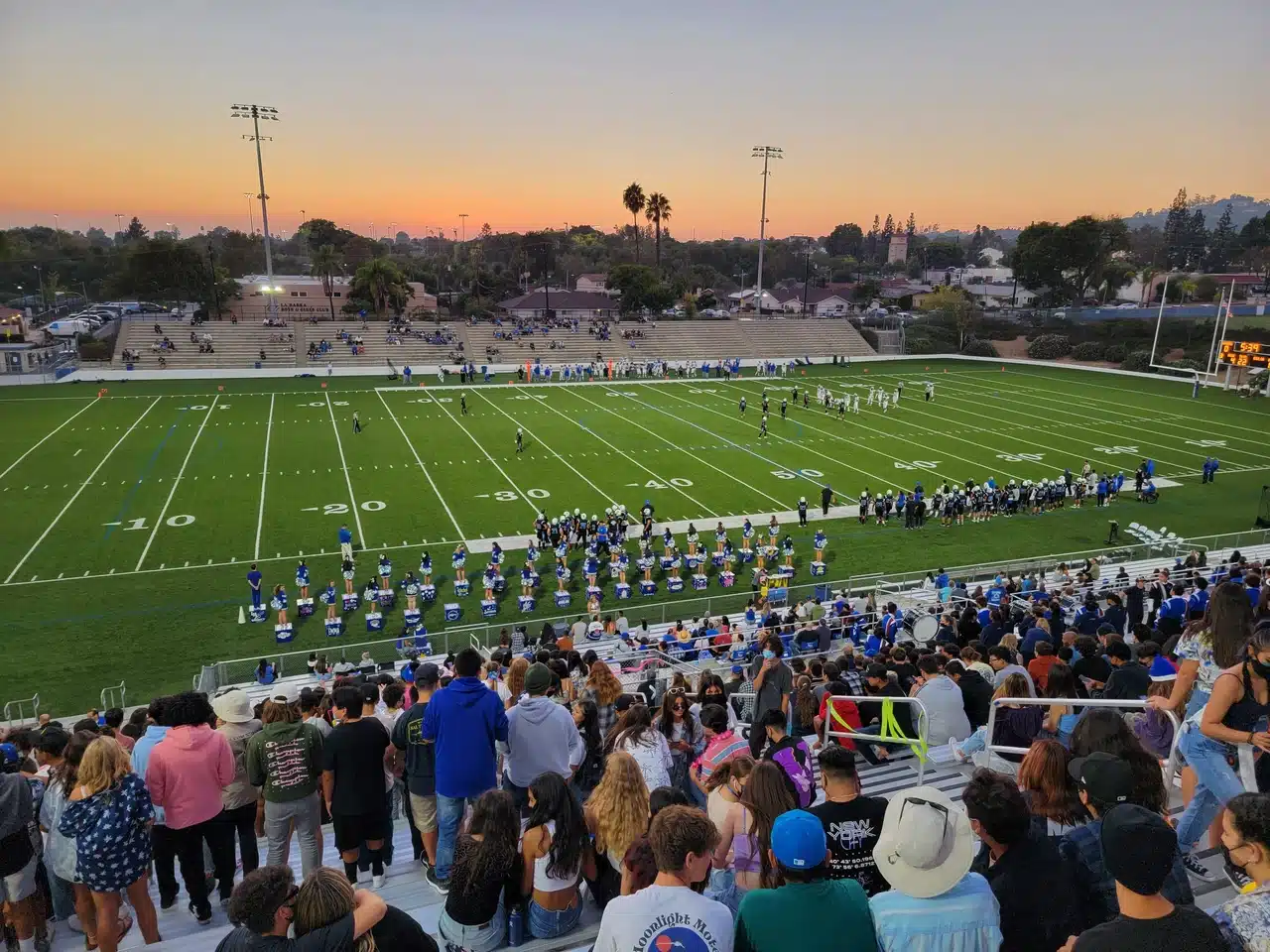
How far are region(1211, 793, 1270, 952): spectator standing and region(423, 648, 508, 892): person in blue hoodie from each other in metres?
3.79

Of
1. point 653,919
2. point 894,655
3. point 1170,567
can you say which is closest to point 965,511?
point 1170,567

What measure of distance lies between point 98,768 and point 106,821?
31 cm

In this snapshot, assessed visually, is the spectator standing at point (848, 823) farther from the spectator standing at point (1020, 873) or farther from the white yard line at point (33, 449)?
the white yard line at point (33, 449)

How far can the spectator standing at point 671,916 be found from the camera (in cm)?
305

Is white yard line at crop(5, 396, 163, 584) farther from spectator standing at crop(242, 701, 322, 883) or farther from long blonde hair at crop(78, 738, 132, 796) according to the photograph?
long blonde hair at crop(78, 738, 132, 796)

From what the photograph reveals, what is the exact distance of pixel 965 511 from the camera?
2483 centimetres

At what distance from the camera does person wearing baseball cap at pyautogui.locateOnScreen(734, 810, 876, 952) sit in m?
2.97

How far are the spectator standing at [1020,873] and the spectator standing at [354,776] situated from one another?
359cm

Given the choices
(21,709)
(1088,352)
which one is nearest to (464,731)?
(21,709)

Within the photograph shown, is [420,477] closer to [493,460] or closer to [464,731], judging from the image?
[493,460]

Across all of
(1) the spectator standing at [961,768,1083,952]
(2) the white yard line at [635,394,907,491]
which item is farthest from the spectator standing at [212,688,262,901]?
(2) the white yard line at [635,394,907,491]

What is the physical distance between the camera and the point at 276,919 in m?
3.16

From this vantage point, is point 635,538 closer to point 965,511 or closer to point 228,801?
point 965,511

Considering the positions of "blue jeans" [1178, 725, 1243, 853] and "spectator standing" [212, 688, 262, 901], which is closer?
"blue jeans" [1178, 725, 1243, 853]
